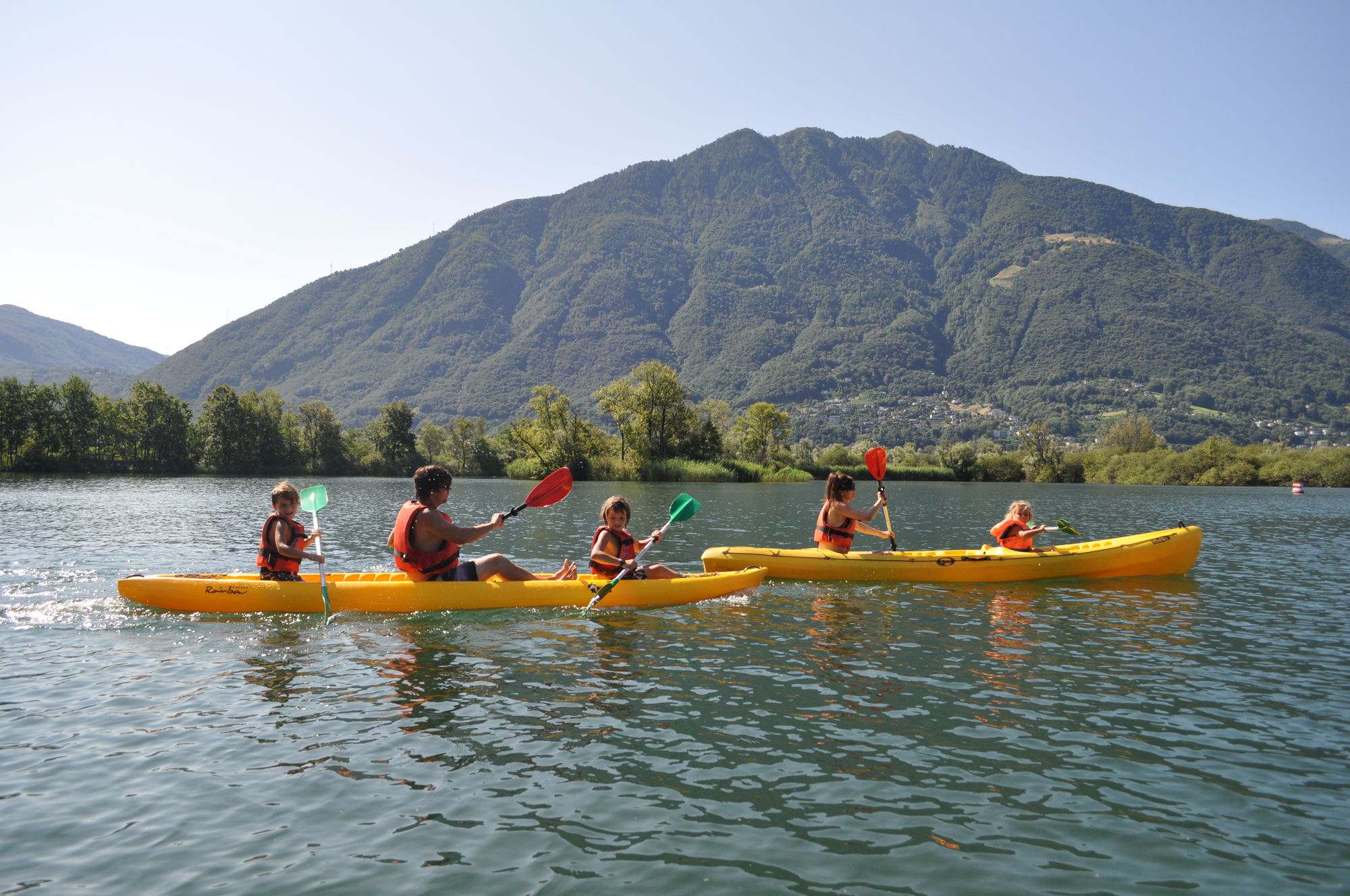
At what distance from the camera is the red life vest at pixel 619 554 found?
40.5 ft

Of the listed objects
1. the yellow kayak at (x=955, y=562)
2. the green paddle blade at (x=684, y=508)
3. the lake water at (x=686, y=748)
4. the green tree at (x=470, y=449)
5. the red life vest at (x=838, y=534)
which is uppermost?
the green tree at (x=470, y=449)

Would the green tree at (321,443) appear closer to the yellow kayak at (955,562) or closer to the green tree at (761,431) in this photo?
the green tree at (761,431)

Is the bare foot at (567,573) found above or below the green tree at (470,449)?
below

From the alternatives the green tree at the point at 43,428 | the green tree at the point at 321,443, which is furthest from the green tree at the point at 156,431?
the green tree at the point at 321,443

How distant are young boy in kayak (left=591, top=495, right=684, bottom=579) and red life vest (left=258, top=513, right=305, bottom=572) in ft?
14.2

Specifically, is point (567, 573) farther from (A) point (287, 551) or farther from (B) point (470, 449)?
(B) point (470, 449)

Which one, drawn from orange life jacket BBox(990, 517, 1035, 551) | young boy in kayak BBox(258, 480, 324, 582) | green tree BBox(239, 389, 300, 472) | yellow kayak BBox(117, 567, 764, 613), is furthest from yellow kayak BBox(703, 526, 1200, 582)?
green tree BBox(239, 389, 300, 472)

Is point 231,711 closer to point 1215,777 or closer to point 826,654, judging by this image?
point 826,654

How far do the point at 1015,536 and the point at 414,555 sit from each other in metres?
11.0

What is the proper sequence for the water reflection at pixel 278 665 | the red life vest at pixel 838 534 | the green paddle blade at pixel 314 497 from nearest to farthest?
the water reflection at pixel 278 665
the green paddle blade at pixel 314 497
the red life vest at pixel 838 534

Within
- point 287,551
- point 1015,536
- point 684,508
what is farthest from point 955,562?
point 287,551

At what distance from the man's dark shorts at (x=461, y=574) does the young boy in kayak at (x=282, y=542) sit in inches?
65.7

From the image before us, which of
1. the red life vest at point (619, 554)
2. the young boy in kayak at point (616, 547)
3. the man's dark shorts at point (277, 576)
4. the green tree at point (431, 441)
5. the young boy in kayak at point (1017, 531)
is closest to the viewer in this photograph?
the man's dark shorts at point (277, 576)

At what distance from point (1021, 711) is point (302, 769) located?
613 cm
